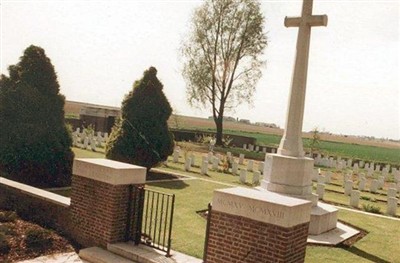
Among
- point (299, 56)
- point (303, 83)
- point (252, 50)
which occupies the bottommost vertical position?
point (303, 83)

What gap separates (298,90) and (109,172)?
4806mm

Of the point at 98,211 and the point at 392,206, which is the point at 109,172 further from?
the point at 392,206

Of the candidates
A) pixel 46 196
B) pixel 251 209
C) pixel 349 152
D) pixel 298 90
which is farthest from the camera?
pixel 349 152

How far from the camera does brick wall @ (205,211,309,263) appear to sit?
5000 mm

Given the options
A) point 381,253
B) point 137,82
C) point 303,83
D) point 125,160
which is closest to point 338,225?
point 381,253

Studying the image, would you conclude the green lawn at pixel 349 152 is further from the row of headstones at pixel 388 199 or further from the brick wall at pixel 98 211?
the brick wall at pixel 98 211

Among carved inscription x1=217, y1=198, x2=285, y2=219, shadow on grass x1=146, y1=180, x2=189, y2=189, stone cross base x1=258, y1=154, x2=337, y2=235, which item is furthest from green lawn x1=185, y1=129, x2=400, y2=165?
carved inscription x1=217, y1=198, x2=285, y2=219

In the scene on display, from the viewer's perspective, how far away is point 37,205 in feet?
26.4

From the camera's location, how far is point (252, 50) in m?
32.8

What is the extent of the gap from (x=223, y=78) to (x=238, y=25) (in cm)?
466

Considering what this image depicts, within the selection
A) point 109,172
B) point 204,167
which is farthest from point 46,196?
point 204,167

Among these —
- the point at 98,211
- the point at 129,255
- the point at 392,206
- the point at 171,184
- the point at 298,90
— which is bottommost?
the point at 129,255

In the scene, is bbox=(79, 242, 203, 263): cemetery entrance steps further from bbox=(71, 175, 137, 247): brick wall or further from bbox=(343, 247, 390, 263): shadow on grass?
bbox=(343, 247, 390, 263): shadow on grass

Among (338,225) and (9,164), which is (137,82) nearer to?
(9,164)
